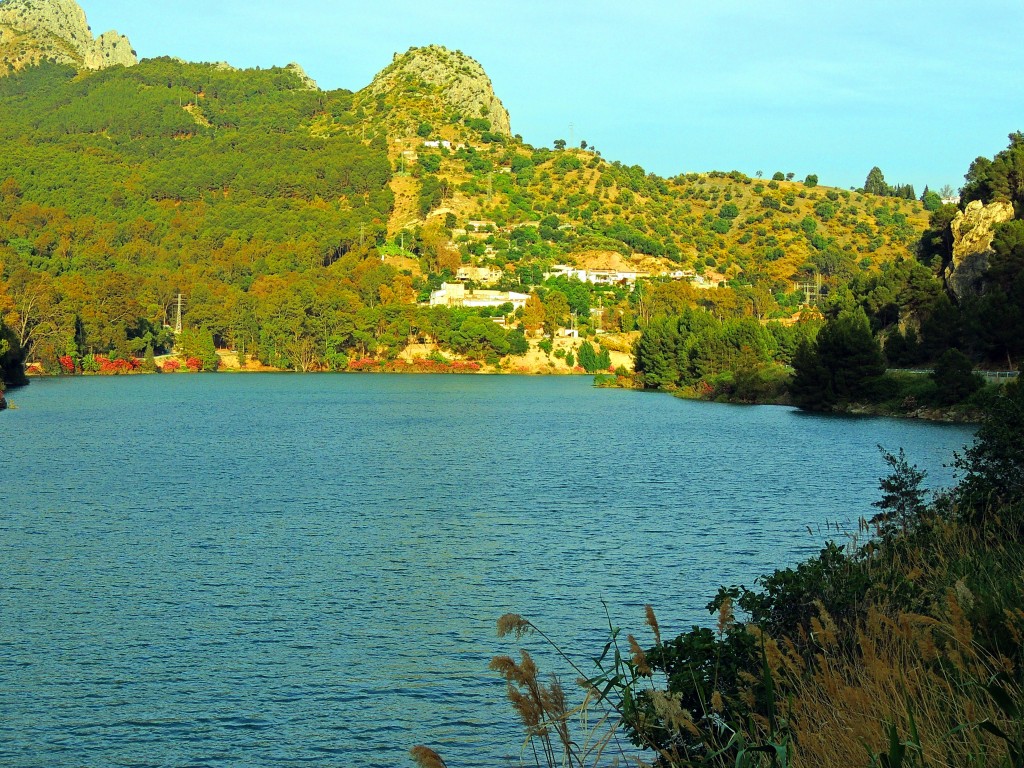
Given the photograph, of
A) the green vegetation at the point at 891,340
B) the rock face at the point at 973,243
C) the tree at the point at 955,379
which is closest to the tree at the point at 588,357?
the green vegetation at the point at 891,340

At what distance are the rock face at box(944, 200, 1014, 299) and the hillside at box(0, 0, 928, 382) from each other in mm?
59097

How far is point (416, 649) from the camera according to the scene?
54.7ft

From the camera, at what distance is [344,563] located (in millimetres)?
22953

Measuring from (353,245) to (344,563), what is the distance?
141 m

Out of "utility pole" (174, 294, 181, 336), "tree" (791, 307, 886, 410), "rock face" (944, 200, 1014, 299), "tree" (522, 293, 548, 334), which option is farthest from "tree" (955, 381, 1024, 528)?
"utility pole" (174, 294, 181, 336)

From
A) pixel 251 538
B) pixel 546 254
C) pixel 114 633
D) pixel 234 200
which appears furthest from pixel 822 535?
pixel 234 200

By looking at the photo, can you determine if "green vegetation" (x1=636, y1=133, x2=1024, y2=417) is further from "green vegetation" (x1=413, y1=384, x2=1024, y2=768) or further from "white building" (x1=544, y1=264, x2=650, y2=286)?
"white building" (x1=544, y1=264, x2=650, y2=286)

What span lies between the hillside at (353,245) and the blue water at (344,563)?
72654 millimetres

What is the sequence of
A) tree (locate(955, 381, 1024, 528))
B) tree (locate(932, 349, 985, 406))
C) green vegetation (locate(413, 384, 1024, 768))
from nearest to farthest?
1. green vegetation (locate(413, 384, 1024, 768))
2. tree (locate(955, 381, 1024, 528))
3. tree (locate(932, 349, 985, 406))

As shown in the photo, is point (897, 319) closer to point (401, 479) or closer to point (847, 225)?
point (401, 479)

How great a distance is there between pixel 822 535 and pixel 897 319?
194 feet

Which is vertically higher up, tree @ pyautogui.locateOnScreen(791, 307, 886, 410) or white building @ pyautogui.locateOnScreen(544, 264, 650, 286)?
white building @ pyautogui.locateOnScreen(544, 264, 650, 286)

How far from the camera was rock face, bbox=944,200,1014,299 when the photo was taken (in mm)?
71750

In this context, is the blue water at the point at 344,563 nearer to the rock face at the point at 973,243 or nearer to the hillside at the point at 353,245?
the rock face at the point at 973,243
